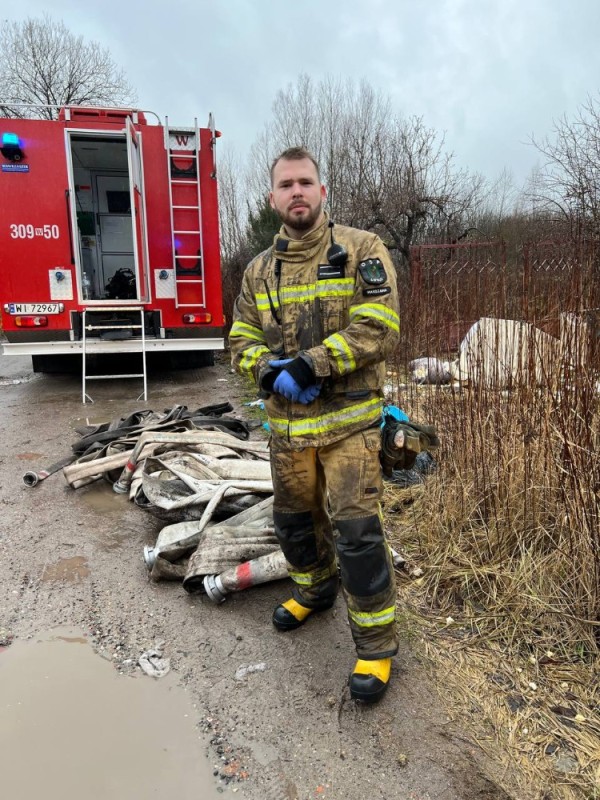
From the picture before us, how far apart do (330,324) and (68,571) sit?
80.4 inches

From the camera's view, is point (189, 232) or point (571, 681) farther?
point (189, 232)

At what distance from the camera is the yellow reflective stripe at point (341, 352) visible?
187cm

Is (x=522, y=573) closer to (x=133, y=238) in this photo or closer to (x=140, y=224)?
(x=140, y=224)

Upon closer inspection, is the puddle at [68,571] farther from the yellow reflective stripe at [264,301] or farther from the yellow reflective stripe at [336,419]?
the yellow reflective stripe at [264,301]

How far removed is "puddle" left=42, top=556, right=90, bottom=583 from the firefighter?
5.09 ft

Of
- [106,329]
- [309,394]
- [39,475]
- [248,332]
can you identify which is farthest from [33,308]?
[309,394]

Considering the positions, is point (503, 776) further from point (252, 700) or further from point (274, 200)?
point (274, 200)

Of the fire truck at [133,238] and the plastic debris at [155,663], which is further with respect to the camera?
the fire truck at [133,238]

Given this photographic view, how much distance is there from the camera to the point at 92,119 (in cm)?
667

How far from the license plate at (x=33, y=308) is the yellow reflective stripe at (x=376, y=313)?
19.2 feet

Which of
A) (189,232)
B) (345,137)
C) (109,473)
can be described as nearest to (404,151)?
(345,137)

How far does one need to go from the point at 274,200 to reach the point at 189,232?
17.6 ft

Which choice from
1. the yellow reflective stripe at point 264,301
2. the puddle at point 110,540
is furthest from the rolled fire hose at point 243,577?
the yellow reflective stripe at point 264,301

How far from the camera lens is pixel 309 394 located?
1962mm
